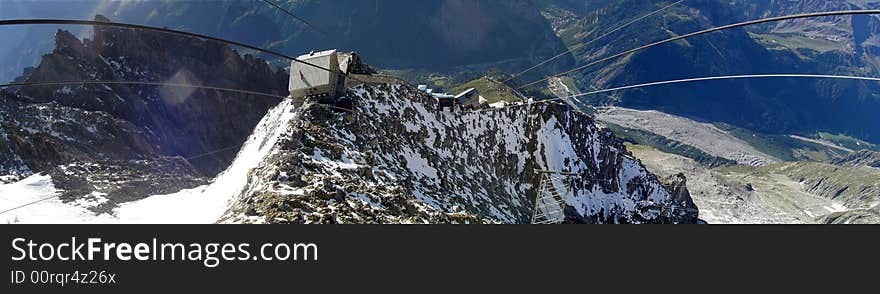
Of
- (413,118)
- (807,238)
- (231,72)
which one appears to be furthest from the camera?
(231,72)

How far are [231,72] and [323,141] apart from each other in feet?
474

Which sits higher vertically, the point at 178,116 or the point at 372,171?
the point at 178,116

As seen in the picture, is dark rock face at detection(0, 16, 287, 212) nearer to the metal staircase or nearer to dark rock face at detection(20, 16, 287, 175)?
dark rock face at detection(20, 16, 287, 175)

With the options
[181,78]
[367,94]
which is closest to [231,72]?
[181,78]

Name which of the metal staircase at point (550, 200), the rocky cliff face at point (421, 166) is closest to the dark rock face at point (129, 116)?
the rocky cliff face at point (421, 166)

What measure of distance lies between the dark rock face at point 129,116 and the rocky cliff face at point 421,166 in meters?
34.3

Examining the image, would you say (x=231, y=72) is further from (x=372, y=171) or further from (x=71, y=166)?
(x=372, y=171)

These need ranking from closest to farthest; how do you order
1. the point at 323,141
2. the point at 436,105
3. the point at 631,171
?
the point at 323,141, the point at 436,105, the point at 631,171

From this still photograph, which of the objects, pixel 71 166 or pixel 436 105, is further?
pixel 71 166

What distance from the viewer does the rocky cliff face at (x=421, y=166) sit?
36.8m

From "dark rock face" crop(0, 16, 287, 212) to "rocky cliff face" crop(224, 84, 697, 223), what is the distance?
113ft

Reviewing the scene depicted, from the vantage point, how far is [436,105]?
81.5 metres

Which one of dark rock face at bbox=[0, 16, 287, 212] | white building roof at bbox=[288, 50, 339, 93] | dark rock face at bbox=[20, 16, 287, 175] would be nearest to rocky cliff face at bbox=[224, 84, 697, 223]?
white building roof at bbox=[288, 50, 339, 93]

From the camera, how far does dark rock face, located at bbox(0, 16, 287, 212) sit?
90.2 metres
